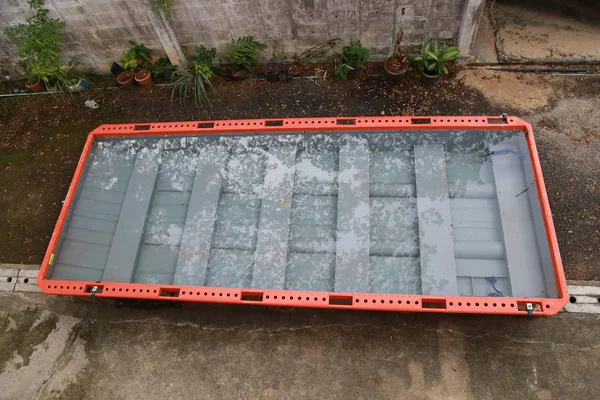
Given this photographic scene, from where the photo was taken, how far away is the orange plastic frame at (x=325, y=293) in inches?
122

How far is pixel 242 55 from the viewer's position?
5.34 meters

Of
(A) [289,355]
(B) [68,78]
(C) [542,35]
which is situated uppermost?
(C) [542,35]

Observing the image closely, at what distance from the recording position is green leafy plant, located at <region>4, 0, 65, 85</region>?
503 cm

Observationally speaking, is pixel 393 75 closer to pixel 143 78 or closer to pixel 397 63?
pixel 397 63

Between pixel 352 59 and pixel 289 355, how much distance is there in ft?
11.7

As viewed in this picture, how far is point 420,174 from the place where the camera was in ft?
13.4

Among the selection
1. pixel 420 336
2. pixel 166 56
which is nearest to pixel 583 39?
pixel 420 336

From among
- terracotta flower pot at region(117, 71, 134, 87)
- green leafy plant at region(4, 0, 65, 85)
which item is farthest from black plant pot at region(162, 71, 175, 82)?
green leafy plant at region(4, 0, 65, 85)

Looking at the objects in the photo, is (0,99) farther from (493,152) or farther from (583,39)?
(583,39)

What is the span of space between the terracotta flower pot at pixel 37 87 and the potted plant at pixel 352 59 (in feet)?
Answer: 13.9

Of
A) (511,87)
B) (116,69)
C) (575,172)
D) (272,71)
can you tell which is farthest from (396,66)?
(116,69)

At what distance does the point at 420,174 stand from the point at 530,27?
3278 millimetres

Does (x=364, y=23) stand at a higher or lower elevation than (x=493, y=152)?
higher

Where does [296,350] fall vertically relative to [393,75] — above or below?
below
